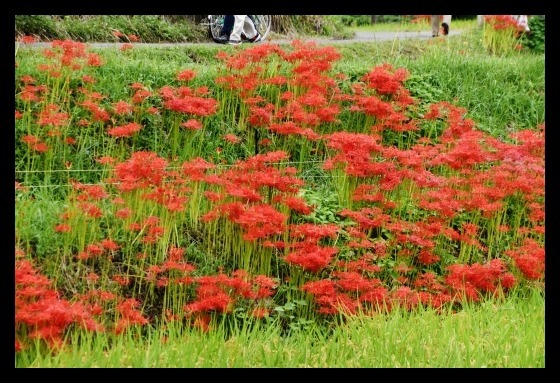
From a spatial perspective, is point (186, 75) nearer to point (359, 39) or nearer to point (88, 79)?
point (88, 79)

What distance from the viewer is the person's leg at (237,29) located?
26.2ft

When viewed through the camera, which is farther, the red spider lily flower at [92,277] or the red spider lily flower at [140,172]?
the red spider lily flower at [140,172]

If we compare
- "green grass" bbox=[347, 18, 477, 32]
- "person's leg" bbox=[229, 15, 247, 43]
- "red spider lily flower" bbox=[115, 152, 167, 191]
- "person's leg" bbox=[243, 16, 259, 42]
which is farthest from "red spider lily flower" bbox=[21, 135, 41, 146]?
"green grass" bbox=[347, 18, 477, 32]

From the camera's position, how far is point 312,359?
13.9 ft

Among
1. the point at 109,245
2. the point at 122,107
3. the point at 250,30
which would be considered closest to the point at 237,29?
the point at 250,30

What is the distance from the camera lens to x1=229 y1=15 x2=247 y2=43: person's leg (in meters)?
7.98

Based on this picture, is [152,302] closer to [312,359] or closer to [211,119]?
[312,359]

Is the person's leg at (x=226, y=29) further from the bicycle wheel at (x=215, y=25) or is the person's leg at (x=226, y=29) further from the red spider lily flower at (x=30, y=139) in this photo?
the red spider lily flower at (x=30, y=139)

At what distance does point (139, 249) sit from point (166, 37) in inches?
161

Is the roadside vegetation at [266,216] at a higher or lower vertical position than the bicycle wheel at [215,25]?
lower

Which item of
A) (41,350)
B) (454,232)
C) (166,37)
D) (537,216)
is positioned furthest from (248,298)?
(166,37)

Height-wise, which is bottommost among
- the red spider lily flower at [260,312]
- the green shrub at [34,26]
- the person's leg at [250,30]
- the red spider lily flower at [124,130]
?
the red spider lily flower at [260,312]

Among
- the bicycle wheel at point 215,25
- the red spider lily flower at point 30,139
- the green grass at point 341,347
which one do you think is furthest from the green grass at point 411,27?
the green grass at point 341,347

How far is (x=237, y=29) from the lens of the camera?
8.00m
